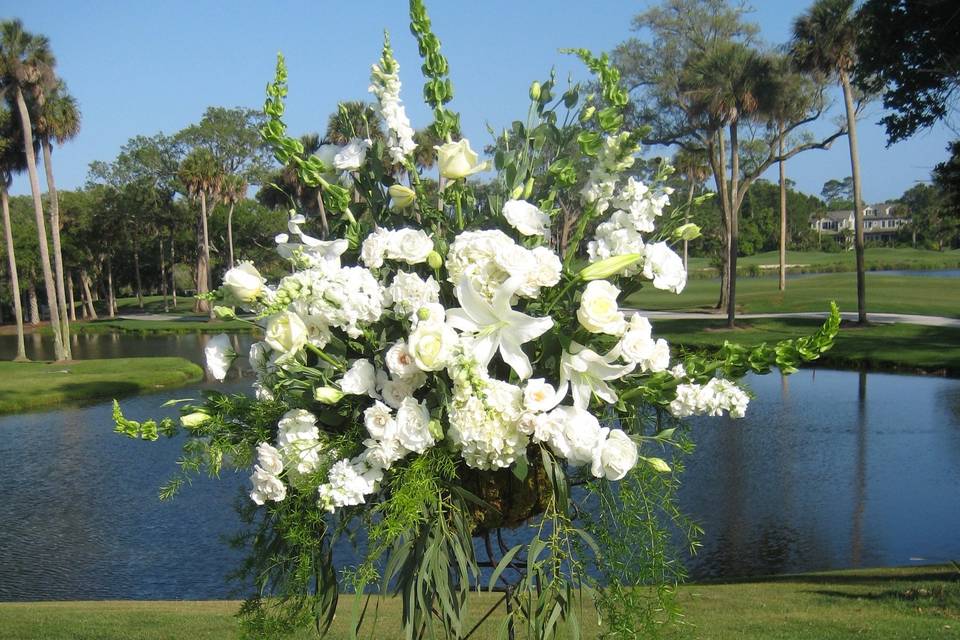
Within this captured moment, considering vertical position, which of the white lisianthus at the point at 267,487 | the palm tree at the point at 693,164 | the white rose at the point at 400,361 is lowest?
the white lisianthus at the point at 267,487

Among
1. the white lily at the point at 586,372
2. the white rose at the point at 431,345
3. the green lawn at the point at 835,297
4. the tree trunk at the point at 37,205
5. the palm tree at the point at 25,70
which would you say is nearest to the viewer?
the white rose at the point at 431,345

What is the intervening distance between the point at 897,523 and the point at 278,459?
38.8ft

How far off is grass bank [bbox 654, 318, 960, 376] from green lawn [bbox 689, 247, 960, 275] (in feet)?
102

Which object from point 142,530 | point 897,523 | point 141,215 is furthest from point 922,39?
point 141,215

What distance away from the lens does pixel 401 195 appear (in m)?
2.52

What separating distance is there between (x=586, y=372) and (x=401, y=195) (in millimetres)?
767

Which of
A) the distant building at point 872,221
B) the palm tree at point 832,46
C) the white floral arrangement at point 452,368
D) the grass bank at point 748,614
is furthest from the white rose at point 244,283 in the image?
the distant building at point 872,221

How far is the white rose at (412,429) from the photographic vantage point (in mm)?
2113

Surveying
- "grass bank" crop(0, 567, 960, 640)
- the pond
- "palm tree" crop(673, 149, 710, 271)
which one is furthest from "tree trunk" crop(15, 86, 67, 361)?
"palm tree" crop(673, 149, 710, 271)

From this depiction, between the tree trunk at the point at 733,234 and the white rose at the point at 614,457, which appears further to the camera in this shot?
the tree trunk at the point at 733,234

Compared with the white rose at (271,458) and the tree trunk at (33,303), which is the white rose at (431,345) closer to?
the white rose at (271,458)

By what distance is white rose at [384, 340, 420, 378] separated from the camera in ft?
6.91

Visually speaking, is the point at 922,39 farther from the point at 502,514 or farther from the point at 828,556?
the point at 502,514

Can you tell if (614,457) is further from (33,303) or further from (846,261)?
(846,261)
